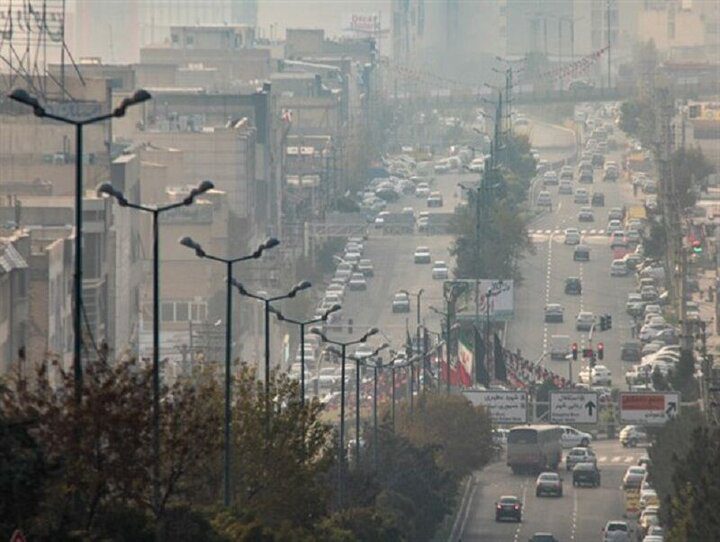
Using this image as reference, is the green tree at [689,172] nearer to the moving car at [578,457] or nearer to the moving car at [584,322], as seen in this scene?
the moving car at [584,322]

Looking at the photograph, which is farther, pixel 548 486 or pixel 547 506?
pixel 548 486

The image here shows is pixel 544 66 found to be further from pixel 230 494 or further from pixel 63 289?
pixel 230 494

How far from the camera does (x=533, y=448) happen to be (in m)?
65.9

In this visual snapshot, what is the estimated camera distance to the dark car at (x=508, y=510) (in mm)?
57781

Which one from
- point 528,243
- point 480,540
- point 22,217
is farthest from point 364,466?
point 528,243

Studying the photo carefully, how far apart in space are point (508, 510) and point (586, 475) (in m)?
6.07

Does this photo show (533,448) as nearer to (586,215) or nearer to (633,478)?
(633,478)

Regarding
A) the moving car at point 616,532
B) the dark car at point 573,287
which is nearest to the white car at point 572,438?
the moving car at point 616,532

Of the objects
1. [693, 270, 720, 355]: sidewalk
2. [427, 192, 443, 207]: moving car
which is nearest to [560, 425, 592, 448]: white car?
[693, 270, 720, 355]: sidewalk

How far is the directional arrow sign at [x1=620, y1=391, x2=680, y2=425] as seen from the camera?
6512 centimetres

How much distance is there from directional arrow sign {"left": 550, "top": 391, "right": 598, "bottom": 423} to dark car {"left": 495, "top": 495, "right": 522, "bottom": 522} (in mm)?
8851

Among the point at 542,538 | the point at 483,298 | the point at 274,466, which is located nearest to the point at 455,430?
the point at 542,538

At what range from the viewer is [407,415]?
64.0 m

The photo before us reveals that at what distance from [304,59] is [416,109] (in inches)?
358
